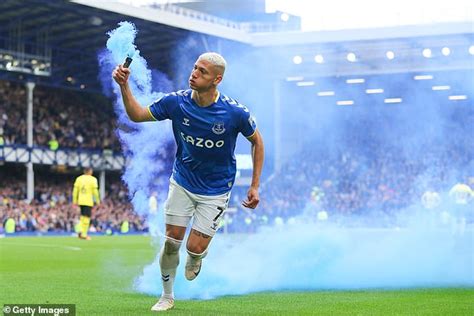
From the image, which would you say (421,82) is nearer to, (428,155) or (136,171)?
(428,155)

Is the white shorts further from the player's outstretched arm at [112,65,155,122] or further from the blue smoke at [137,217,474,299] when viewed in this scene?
the blue smoke at [137,217,474,299]

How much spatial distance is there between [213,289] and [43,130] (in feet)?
116

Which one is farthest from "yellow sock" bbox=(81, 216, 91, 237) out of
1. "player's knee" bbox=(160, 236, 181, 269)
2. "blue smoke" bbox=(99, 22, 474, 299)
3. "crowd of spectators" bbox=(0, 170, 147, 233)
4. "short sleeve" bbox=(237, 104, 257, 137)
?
"short sleeve" bbox=(237, 104, 257, 137)

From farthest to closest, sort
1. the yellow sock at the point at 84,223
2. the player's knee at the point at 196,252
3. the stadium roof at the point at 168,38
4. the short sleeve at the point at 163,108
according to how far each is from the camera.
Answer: the stadium roof at the point at 168,38 < the yellow sock at the point at 84,223 < the player's knee at the point at 196,252 < the short sleeve at the point at 163,108

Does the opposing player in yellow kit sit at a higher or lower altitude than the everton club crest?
lower

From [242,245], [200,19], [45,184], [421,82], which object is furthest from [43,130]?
[242,245]

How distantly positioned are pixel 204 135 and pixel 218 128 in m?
0.14

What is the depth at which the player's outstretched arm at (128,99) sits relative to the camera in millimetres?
7480

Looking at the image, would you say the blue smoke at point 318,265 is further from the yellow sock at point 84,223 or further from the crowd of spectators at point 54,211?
the crowd of spectators at point 54,211

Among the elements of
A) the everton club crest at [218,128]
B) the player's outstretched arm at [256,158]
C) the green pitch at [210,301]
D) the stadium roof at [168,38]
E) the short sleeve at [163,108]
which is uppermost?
the stadium roof at [168,38]

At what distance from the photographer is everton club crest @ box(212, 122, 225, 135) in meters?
8.11

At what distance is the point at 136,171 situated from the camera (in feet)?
35.4

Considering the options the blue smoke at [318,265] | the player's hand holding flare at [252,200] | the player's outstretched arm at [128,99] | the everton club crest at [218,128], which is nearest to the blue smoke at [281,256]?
the blue smoke at [318,265]

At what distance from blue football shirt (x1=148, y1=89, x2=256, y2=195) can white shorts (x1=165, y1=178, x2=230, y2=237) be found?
0.19 feet
